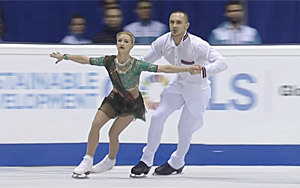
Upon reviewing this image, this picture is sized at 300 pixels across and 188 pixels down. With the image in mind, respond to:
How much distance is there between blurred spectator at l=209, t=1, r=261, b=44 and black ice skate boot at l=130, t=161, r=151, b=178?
2223 mm

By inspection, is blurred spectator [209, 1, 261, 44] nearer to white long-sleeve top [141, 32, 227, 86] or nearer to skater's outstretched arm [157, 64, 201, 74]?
white long-sleeve top [141, 32, 227, 86]

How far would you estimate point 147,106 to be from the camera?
10.5 meters

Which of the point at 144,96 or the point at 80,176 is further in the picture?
the point at 144,96

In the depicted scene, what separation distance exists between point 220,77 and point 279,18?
329 cm

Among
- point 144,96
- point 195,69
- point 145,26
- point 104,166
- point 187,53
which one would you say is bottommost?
point 104,166

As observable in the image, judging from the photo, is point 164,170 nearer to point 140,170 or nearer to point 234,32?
point 140,170

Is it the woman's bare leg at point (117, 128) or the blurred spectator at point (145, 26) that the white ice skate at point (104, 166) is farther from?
the blurred spectator at point (145, 26)

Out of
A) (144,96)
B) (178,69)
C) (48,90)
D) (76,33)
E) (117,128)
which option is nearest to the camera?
(178,69)

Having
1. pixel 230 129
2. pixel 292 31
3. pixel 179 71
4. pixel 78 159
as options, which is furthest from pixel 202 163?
pixel 292 31

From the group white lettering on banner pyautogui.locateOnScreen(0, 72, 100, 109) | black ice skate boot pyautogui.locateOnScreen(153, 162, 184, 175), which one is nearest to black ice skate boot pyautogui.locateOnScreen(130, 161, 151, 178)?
black ice skate boot pyautogui.locateOnScreen(153, 162, 184, 175)

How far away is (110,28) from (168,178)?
248 centimetres

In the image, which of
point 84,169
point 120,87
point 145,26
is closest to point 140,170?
point 84,169

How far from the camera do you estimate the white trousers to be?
370 inches

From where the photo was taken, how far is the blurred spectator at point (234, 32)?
1107 cm
